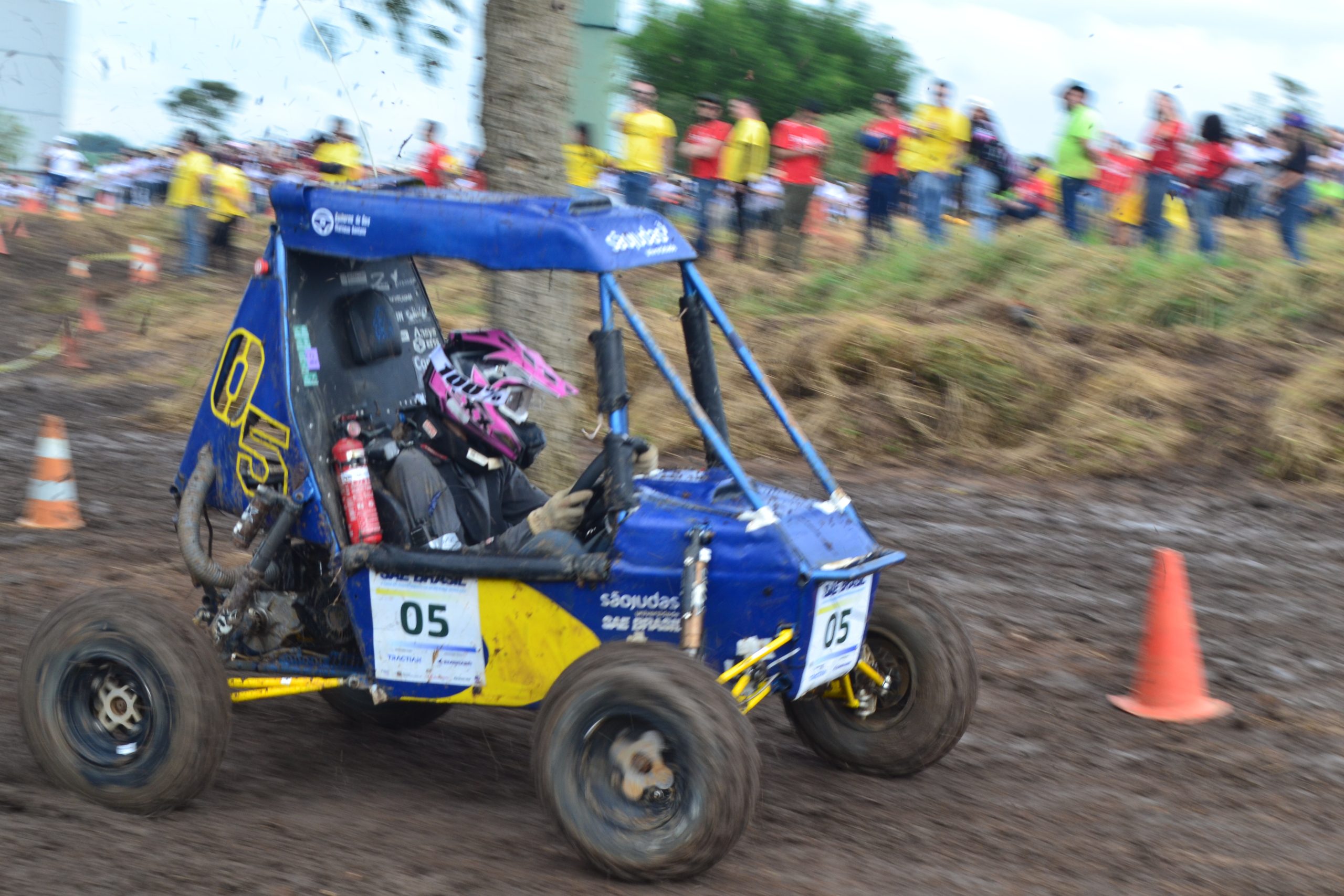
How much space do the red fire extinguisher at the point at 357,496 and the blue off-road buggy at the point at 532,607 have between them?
0.07 meters

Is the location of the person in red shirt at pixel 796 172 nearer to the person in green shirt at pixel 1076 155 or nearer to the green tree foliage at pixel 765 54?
the person in green shirt at pixel 1076 155

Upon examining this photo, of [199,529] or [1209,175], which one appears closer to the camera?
[199,529]

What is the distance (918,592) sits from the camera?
15.6 ft

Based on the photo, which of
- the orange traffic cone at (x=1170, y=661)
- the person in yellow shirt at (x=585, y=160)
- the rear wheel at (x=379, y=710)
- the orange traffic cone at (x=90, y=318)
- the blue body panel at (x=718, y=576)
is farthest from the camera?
the orange traffic cone at (x=90, y=318)

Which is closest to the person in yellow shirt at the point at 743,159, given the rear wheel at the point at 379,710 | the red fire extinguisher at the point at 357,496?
the rear wheel at the point at 379,710

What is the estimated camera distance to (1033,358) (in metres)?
10.9

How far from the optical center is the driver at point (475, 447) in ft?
14.8

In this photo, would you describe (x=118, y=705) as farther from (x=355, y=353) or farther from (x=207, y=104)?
(x=207, y=104)

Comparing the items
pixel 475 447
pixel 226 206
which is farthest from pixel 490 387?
pixel 226 206

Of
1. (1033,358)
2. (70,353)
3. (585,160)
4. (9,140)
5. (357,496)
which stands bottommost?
(9,140)

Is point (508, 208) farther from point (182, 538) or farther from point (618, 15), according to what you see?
point (618, 15)

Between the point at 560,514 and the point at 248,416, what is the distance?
118 centimetres

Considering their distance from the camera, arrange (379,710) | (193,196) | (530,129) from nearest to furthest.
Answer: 1. (379,710)
2. (530,129)
3. (193,196)

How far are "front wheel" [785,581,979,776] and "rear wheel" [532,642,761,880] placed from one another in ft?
3.49
